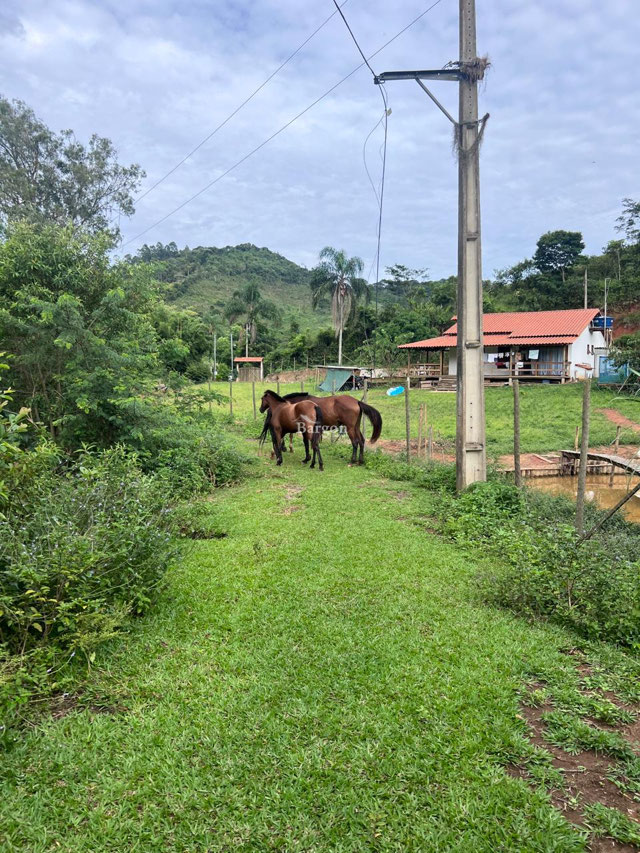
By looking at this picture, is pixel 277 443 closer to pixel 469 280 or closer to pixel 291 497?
pixel 291 497

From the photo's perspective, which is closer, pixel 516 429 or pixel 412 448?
pixel 516 429

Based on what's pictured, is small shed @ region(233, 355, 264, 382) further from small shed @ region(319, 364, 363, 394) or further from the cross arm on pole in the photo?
the cross arm on pole

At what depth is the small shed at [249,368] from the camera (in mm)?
40281

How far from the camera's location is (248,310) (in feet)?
145

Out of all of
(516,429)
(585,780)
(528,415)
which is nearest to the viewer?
(585,780)

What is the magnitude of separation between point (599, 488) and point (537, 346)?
679 inches

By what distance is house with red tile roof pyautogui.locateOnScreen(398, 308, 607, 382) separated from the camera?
2500 centimetres

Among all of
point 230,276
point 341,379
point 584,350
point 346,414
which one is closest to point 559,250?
point 584,350

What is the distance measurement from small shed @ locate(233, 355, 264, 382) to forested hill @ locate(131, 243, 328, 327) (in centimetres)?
1257

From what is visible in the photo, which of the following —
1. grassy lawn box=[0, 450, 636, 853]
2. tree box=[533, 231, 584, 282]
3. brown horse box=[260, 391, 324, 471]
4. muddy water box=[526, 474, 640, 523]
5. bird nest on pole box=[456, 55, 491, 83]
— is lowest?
muddy water box=[526, 474, 640, 523]

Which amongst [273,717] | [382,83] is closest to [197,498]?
[273,717]

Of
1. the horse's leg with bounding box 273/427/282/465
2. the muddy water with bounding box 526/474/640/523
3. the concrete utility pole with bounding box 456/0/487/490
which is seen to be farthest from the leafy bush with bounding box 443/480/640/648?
the horse's leg with bounding box 273/427/282/465

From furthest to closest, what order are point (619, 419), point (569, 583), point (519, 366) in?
1. point (519, 366)
2. point (619, 419)
3. point (569, 583)

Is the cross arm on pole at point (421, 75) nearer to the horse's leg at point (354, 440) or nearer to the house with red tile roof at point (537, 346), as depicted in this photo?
the horse's leg at point (354, 440)
